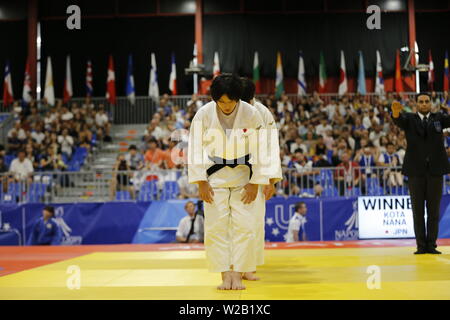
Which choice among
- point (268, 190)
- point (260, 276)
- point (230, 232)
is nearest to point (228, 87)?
point (268, 190)

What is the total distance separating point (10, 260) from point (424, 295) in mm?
5560

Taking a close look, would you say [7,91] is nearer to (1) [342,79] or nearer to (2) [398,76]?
(1) [342,79]

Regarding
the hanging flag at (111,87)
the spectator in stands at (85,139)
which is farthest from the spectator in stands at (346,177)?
the hanging flag at (111,87)

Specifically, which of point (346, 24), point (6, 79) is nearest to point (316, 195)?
point (346, 24)

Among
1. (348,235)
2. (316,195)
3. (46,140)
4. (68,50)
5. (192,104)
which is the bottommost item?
(348,235)

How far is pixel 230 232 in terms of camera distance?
13.9 ft

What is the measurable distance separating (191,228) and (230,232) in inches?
241

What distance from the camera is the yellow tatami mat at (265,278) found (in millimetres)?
3730

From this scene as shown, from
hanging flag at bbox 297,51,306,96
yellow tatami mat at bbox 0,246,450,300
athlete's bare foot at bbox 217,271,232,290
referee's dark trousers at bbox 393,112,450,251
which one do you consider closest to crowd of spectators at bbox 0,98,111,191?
hanging flag at bbox 297,51,306,96

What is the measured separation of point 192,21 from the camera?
73.2 ft

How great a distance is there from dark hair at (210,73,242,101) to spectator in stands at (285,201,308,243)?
6727 millimetres

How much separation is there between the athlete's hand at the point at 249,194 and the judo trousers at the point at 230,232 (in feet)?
0.09

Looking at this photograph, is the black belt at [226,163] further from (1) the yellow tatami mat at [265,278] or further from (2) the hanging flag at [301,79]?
(2) the hanging flag at [301,79]
